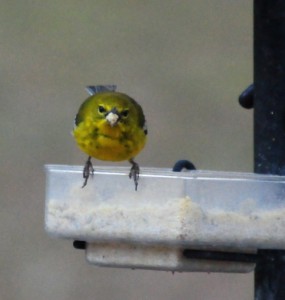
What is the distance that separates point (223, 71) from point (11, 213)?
2316 millimetres

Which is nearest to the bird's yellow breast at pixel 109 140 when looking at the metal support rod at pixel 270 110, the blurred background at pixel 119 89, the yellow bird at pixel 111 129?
the yellow bird at pixel 111 129

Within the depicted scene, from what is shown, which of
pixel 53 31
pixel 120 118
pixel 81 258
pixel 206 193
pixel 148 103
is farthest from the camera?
pixel 53 31

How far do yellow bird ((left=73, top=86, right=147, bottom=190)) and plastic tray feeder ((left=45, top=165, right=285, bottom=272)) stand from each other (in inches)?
24.4

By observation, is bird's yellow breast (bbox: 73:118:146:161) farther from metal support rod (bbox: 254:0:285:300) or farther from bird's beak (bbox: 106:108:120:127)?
metal support rod (bbox: 254:0:285:300)

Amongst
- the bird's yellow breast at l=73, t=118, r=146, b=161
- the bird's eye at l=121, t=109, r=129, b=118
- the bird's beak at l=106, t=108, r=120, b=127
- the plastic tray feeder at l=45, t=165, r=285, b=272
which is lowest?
the plastic tray feeder at l=45, t=165, r=285, b=272

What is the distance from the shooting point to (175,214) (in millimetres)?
3557

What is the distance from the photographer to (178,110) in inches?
405

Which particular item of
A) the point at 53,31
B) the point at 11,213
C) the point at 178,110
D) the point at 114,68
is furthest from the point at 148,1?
the point at 11,213

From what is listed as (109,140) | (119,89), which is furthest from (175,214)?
(119,89)

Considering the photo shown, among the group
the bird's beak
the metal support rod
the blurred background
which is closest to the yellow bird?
the bird's beak

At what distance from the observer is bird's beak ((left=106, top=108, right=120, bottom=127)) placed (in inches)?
171

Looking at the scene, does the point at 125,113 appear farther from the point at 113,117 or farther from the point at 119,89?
the point at 119,89

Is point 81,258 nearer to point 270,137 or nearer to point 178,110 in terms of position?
point 178,110

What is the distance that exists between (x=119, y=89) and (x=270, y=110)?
586 cm
